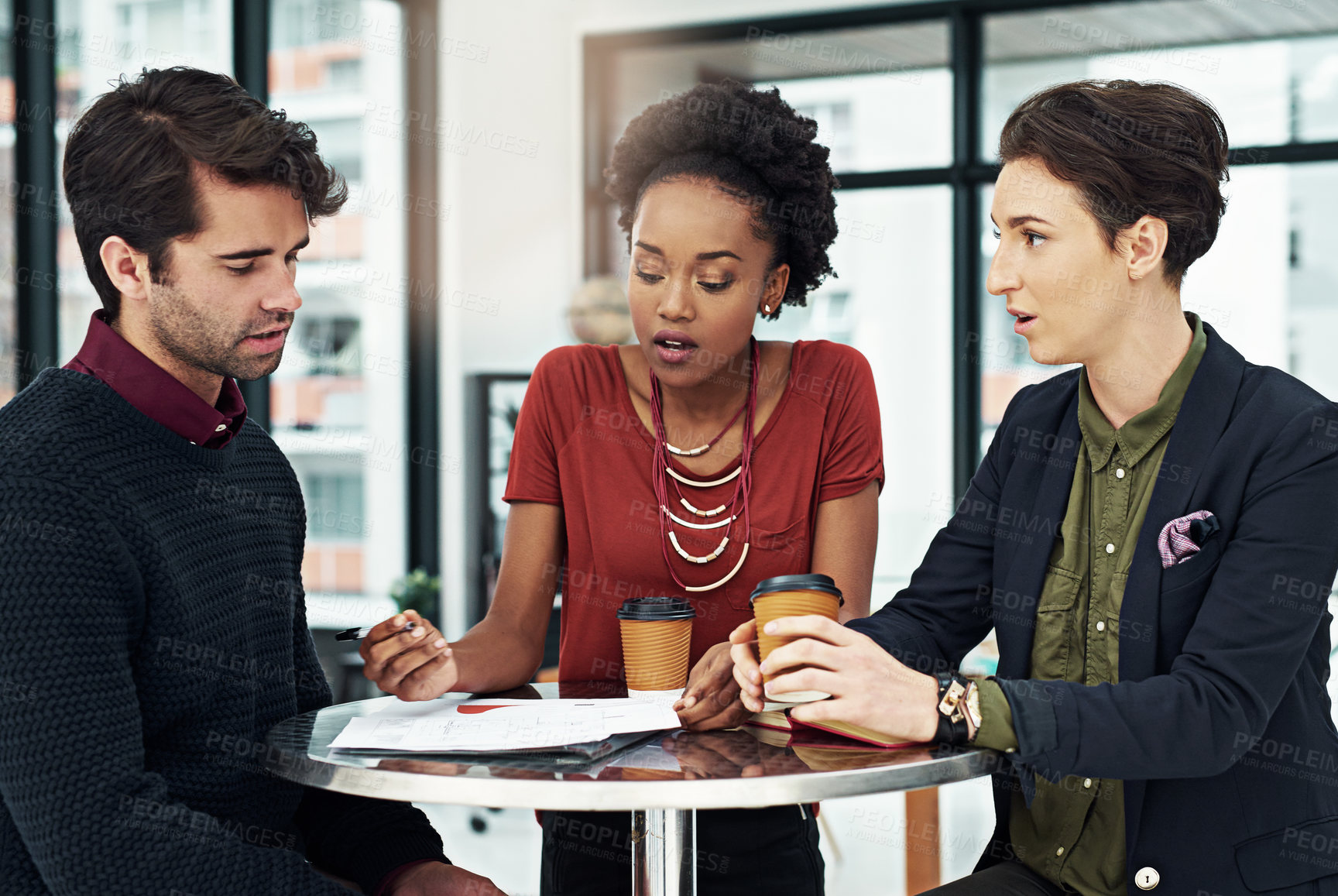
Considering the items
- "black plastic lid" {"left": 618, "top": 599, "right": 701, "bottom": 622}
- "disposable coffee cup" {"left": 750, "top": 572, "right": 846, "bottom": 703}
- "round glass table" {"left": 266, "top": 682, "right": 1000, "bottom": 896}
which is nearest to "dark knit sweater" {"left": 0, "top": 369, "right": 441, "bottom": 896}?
"round glass table" {"left": 266, "top": 682, "right": 1000, "bottom": 896}

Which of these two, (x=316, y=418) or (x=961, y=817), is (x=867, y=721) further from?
(x=316, y=418)

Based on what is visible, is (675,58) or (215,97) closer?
(215,97)

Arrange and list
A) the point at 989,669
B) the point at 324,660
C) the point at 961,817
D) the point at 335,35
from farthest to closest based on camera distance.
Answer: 1. the point at 335,35
2. the point at 324,660
3. the point at 961,817
4. the point at 989,669

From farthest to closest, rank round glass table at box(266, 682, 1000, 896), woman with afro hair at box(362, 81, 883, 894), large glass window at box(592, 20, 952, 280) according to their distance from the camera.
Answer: large glass window at box(592, 20, 952, 280)
woman with afro hair at box(362, 81, 883, 894)
round glass table at box(266, 682, 1000, 896)

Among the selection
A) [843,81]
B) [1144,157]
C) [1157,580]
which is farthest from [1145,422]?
[843,81]

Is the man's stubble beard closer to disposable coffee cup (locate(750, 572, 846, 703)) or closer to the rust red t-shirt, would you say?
the rust red t-shirt

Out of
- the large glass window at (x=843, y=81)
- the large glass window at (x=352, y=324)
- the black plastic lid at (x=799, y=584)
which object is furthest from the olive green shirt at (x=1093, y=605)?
the large glass window at (x=843, y=81)

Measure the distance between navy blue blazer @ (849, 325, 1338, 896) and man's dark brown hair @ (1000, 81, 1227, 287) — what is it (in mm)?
177

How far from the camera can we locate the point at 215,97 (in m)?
1.46

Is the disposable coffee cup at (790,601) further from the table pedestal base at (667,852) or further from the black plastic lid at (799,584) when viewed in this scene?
the table pedestal base at (667,852)

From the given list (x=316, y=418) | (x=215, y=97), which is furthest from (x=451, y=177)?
(x=215, y=97)

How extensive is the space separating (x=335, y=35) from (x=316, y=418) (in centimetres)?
161

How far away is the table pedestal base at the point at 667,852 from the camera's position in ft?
4.83

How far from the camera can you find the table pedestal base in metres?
1.47
